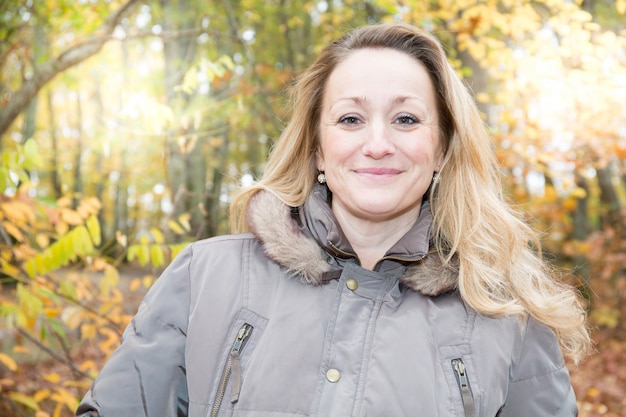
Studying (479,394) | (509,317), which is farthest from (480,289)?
(479,394)

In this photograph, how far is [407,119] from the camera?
7.56 feet

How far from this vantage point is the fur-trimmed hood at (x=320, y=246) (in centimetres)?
214

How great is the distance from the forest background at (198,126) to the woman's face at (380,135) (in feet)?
2.67

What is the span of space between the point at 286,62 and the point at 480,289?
11098 millimetres

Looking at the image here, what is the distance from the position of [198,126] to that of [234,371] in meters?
3.58

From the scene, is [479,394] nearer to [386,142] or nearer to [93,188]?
[386,142]

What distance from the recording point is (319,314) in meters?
2.06

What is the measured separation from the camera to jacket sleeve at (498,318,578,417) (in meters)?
2.13

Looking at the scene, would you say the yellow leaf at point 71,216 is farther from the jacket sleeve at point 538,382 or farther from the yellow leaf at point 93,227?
the jacket sleeve at point 538,382

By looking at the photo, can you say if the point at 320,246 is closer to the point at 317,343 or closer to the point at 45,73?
the point at 317,343

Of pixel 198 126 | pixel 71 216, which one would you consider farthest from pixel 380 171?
pixel 198 126

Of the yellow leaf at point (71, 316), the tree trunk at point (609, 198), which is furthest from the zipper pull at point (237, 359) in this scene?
the tree trunk at point (609, 198)

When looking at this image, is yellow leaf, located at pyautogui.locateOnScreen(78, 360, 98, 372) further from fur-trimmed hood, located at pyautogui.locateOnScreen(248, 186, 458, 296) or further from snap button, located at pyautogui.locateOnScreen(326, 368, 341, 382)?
snap button, located at pyautogui.locateOnScreen(326, 368, 341, 382)

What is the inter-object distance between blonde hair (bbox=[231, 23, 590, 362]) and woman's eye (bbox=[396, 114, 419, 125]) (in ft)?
0.68
